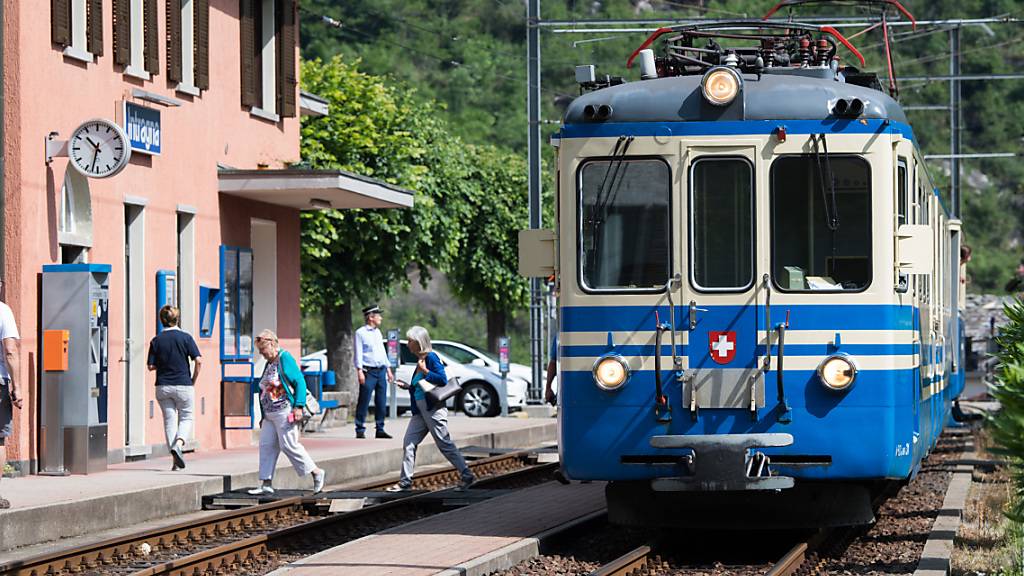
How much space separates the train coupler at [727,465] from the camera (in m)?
11.0

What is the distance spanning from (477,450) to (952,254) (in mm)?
6570

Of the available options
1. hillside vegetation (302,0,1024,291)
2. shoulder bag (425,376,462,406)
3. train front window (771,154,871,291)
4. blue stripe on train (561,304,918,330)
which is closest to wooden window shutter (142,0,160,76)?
shoulder bag (425,376,462,406)

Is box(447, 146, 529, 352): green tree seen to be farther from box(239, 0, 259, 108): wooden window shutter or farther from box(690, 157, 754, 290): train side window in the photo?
box(690, 157, 754, 290): train side window

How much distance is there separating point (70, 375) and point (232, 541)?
4.28 metres

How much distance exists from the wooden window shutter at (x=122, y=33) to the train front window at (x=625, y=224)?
886 centimetres

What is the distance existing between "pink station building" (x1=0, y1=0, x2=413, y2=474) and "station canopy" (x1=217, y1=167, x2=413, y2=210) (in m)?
0.02

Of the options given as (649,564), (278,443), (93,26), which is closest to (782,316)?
(649,564)

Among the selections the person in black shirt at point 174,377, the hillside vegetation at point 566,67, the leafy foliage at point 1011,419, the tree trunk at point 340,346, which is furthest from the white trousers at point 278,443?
the hillside vegetation at point 566,67

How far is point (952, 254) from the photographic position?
21453 mm

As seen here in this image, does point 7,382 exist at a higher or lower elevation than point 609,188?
lower

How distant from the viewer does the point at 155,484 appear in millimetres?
15672

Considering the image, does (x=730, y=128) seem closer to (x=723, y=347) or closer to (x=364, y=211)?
(x=723, y=347)

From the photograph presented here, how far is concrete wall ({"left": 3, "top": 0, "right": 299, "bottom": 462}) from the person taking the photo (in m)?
16.8

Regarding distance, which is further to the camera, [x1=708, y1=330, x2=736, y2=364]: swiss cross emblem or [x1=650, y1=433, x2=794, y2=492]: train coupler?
[x1=708, y1=330, x2=736, y2=364]: swiss cross emblem
